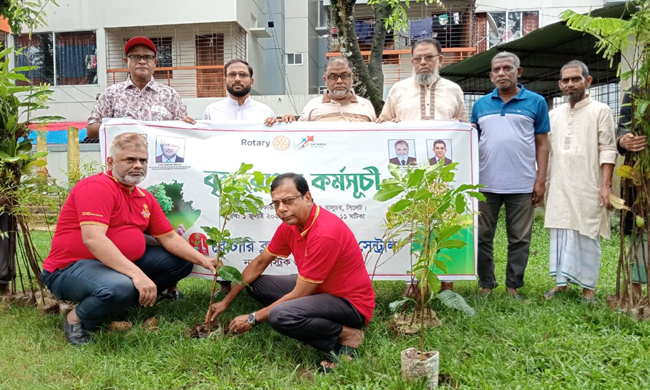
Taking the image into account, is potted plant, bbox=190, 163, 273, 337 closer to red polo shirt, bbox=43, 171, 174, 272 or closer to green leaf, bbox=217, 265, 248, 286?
green leaf, bbox=217, 265, 248, 286

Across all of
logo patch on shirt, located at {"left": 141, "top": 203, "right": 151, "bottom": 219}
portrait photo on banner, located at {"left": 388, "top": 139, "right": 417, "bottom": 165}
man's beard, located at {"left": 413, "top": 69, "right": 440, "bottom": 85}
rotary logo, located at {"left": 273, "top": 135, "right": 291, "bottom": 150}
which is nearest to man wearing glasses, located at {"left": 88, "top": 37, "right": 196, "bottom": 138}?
rotary logo, located at {"left": 273, "top": 135, "right": 291, "bottom": 150}

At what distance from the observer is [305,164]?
4.31 meters

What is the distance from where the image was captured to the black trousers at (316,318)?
10.4 feet

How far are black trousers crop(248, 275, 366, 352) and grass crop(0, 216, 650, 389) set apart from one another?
0.18 m

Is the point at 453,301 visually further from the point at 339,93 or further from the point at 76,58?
the point at 76,58

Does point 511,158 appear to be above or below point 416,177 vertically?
above

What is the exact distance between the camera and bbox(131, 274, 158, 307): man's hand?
11.4 ft

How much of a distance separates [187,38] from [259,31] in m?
2.11

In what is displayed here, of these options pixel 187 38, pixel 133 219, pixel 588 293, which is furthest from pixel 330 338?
pixel 187 38

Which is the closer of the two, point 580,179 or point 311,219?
point 311,219

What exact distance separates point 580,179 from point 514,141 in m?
0.60

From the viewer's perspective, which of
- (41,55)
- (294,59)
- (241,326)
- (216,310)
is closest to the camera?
(241,326)

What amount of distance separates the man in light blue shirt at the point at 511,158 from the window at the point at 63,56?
12.9 m

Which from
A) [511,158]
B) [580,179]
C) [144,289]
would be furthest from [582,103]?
[144,289]
